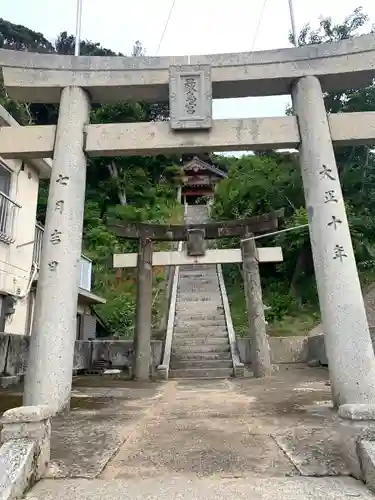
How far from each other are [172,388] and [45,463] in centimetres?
588

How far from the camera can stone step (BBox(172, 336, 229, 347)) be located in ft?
45.5

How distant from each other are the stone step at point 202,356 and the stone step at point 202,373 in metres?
0.98

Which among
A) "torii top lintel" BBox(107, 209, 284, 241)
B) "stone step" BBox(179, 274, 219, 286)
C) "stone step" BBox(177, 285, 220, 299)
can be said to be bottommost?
"stone step" BBox(177, 285, 220, 299)

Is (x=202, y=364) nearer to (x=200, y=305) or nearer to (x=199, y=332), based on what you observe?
(x=199, y=332)

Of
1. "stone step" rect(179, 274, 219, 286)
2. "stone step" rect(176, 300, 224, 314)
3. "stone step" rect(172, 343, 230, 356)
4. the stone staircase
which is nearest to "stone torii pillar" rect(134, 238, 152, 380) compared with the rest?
the stone staircase

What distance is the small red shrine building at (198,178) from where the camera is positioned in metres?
38.8

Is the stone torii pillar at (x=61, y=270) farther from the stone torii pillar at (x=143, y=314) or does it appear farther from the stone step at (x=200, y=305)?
the stone step at (x=200, y=305)

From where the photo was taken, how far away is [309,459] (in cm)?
333

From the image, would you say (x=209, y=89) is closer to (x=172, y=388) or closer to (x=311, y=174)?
(x=311, y=174)

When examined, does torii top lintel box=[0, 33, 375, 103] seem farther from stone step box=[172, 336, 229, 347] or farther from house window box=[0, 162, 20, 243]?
stone step box=[172, 336, 229, 347]

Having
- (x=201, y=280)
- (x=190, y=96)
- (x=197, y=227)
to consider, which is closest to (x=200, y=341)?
(x=197, y=227)

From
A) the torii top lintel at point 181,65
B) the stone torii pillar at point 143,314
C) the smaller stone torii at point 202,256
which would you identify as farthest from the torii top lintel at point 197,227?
the torii top lintel at point 181,65

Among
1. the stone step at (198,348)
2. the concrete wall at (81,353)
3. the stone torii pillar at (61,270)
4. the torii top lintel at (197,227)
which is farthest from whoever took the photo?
the stone step at (198,348)

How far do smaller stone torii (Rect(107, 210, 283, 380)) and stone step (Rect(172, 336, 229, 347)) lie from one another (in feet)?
8.70
